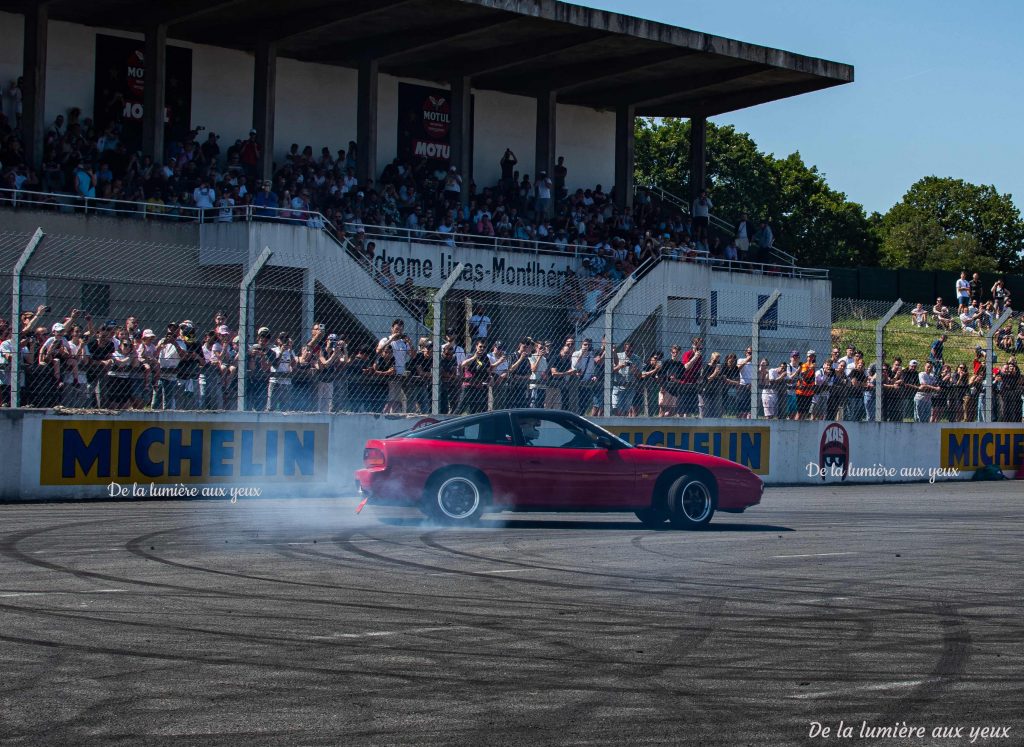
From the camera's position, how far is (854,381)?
74.8 ft

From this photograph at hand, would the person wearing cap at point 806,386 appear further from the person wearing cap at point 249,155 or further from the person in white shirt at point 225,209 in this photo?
the person wearing cap at point 249,155

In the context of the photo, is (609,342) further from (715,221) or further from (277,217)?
(715,221)

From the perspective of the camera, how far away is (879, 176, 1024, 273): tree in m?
89.2

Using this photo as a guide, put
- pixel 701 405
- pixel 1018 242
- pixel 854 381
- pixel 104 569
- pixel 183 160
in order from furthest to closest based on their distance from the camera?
pixel 1018 242 < pixel 183 160 < pixel 854 381 < pixel 701 405 < pixel 104 569

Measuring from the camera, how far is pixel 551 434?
45.1ft

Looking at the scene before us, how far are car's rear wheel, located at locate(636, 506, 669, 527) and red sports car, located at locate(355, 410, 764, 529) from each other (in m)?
0.01

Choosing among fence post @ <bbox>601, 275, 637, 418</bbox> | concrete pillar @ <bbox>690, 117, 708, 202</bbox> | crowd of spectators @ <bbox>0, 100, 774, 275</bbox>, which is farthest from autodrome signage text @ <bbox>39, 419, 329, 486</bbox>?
concrete pillar @ <bbox>690, 117, 708, 202</bbox>

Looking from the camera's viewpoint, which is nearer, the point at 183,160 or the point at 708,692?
the point at 708,692

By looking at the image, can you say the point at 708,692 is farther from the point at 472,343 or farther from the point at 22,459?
the point at 472,343

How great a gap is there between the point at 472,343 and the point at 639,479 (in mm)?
5659

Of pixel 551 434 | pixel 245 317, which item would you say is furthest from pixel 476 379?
pixel 551 434

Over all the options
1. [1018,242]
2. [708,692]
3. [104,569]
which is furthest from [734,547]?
[1018,242]

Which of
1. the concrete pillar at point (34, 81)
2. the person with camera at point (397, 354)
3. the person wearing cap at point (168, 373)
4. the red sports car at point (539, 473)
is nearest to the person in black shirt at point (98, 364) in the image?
the person wearing cap at point (168, 373)

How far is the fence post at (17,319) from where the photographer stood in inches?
598
